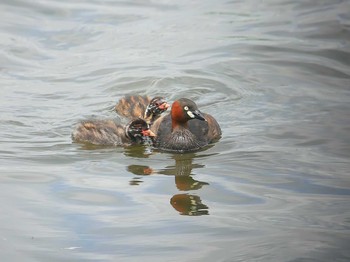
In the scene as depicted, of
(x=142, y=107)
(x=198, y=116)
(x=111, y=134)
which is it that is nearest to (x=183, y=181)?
(x=198, y=116)

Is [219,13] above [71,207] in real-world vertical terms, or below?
above

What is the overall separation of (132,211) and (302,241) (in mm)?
1547

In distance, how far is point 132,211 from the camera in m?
7.55

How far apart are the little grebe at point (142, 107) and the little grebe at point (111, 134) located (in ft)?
2.88

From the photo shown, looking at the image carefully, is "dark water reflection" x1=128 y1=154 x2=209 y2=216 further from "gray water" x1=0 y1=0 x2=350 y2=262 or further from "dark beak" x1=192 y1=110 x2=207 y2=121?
"dark beak" x1=192 y1=110 x2=207 y2=121

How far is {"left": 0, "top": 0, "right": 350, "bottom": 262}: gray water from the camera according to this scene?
6.95 m

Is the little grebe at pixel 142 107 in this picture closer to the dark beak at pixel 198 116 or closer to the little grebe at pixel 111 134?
the little grebe at pixel 111 134

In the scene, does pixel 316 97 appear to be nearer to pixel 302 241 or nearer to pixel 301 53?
pixel 301 53

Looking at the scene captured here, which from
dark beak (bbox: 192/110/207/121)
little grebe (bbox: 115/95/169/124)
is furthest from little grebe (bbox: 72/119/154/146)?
little grebe (bbox: 115/95/169/124)

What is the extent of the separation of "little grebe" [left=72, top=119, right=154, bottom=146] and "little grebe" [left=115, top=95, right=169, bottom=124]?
2.88ft

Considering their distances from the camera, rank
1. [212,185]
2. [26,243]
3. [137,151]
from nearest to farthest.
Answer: [26,243] < [212,185] < [137,151]

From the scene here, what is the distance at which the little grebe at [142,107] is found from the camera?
36.6 feet

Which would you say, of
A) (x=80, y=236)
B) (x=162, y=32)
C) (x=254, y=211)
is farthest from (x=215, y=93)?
(x=80, y=236)

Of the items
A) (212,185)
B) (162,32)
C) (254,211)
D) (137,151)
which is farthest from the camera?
(162,32)
